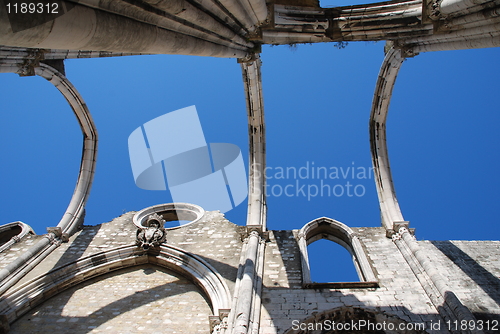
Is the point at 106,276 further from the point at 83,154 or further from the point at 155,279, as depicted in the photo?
the point at 83,154

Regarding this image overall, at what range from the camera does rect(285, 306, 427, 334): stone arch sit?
6.75 m

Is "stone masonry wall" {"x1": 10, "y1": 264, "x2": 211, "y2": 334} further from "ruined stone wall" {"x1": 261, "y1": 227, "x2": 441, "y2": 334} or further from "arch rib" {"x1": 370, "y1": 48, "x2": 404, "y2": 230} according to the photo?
"arch rib" {"x1": 370, "y1": 48, "x2": 404, "y2": 230}

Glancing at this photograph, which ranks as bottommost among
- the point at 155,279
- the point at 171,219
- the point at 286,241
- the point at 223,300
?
the point at 223,300

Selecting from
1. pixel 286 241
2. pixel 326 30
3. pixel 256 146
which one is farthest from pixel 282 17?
pixel 286 241

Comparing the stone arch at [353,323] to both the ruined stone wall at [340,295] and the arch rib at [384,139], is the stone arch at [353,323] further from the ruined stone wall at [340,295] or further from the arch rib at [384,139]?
the arch rib at [384,139]

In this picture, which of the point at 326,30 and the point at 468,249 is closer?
the point at 326,30

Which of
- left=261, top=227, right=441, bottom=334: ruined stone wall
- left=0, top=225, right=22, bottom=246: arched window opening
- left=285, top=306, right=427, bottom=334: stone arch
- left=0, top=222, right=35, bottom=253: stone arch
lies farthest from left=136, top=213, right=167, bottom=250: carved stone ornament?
left=285, top=306, right=427, bottom=334: stone arch

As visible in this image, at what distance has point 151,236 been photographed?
9938 millimetres

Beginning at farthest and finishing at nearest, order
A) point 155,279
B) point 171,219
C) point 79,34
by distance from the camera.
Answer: point 171,219 → point 155,279 → point 79,34

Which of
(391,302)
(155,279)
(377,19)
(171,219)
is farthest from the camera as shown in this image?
(171,219)

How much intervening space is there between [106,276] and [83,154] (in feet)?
16.0

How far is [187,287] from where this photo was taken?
881 cm

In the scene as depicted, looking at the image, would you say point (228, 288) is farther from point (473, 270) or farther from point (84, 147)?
point (84, 147)

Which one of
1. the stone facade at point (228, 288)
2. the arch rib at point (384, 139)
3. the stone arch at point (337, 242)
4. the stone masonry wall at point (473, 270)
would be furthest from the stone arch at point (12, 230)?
the stone masonry wall at point (473, 270)
